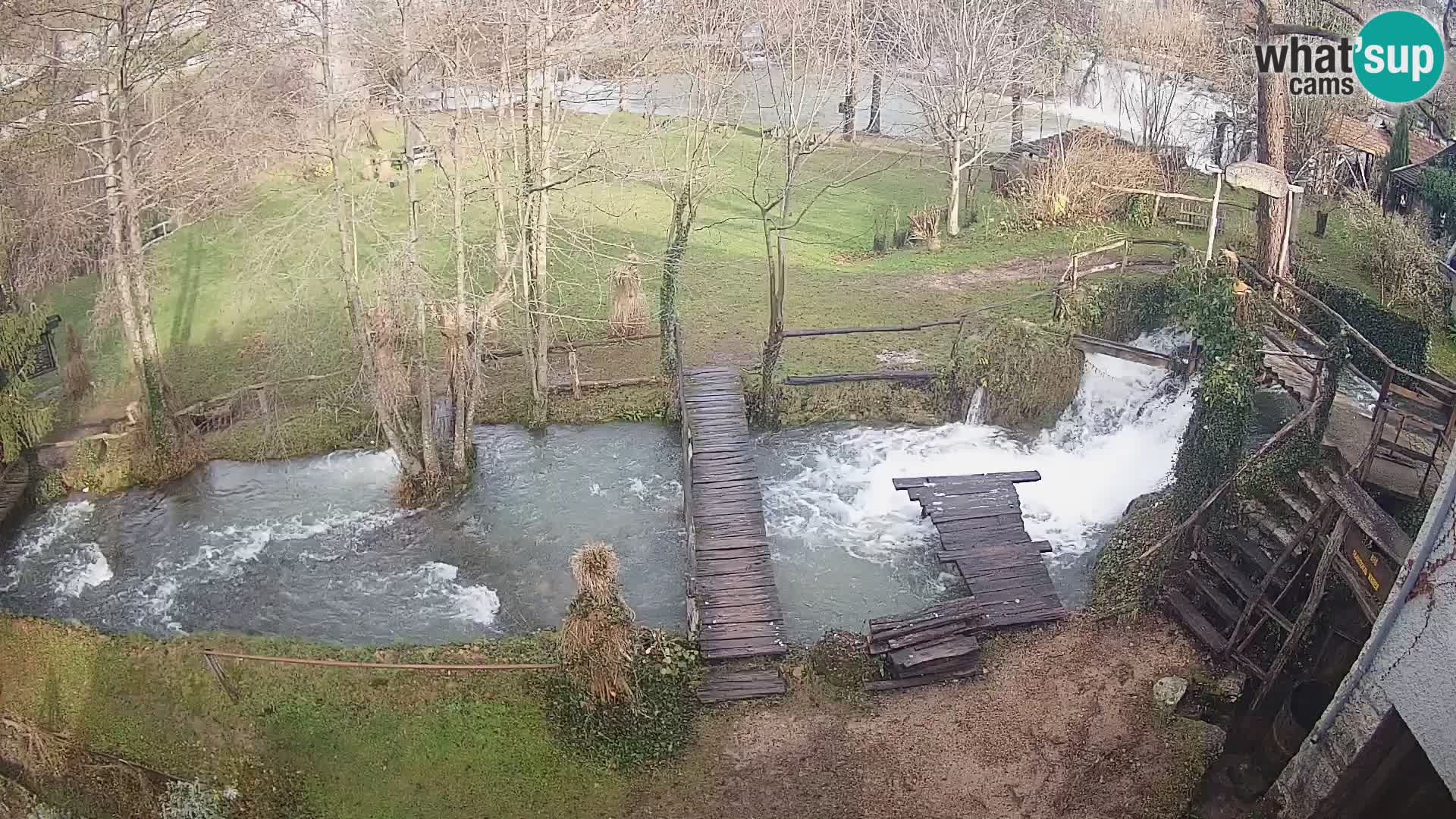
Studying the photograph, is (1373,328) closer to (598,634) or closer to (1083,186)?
(1083,186)

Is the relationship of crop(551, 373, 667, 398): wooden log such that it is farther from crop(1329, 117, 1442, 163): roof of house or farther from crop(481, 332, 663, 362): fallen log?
crop(1329, 117, 1442, 163): roof of house

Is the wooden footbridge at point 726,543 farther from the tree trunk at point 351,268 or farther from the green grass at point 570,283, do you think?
the tree trunk at point 351,268

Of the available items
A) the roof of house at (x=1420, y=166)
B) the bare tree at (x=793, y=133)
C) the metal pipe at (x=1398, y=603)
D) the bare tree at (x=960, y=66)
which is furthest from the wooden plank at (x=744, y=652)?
the roof of house at (x=1420, y=166)

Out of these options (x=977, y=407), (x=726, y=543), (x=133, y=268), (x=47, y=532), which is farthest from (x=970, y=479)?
(x=47, y=532)

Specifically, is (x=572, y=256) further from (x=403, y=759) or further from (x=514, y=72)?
(x=403, y=759)

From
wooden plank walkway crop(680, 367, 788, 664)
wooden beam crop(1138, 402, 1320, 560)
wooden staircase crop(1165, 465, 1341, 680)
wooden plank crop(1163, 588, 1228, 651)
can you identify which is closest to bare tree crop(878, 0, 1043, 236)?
wooden plank walkway crop(680, 367, 788, 664)
